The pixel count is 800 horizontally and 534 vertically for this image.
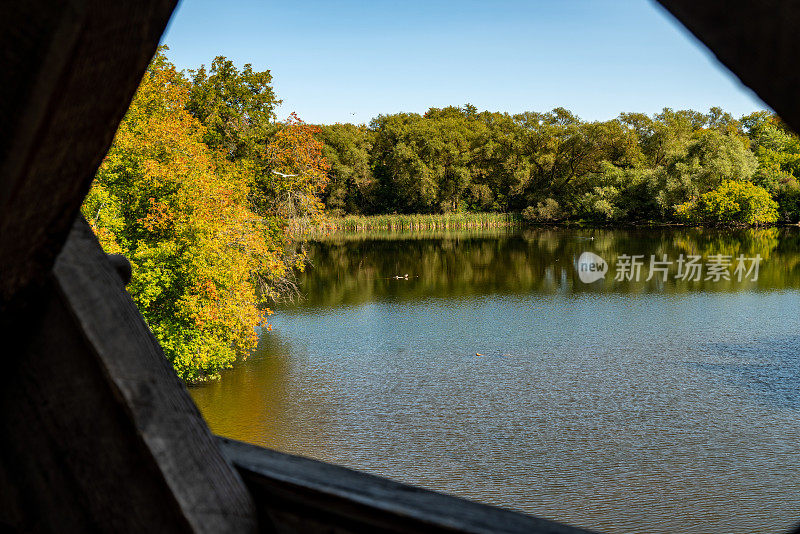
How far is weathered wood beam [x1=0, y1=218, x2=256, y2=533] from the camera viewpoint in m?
0.63

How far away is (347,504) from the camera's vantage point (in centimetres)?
62

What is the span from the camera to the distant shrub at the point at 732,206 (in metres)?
43.4

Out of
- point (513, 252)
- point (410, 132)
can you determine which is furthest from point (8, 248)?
point (410, 132)

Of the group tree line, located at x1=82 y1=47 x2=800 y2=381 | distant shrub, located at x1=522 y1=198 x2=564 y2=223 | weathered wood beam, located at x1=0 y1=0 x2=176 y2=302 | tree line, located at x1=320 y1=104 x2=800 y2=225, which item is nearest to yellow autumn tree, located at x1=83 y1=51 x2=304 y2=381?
tree line, located at x1=82 y1=47 x2=800 y2=381

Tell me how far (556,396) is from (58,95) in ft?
42.0

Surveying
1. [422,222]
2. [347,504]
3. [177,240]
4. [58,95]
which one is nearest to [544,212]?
[422,222]

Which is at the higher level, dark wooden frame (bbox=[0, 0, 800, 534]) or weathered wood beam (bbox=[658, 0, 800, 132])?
weathered wood beam (bbox=[658, 0, 800, 132])

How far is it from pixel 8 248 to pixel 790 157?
5567 cm

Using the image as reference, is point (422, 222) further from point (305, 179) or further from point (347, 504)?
point (347, 504)

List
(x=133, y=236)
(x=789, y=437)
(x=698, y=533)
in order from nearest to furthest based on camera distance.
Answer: (x=698, y=533) → (x=789, y=437) → (x=133, y=236)

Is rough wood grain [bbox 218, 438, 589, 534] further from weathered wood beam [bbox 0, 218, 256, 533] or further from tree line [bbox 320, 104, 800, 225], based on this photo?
tree line [bbox 320, 104, 800, 225]

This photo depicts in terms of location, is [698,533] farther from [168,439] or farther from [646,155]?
[646,155]

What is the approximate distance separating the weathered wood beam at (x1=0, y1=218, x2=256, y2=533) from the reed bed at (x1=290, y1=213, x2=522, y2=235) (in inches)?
1895

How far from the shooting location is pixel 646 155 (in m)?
53.7
